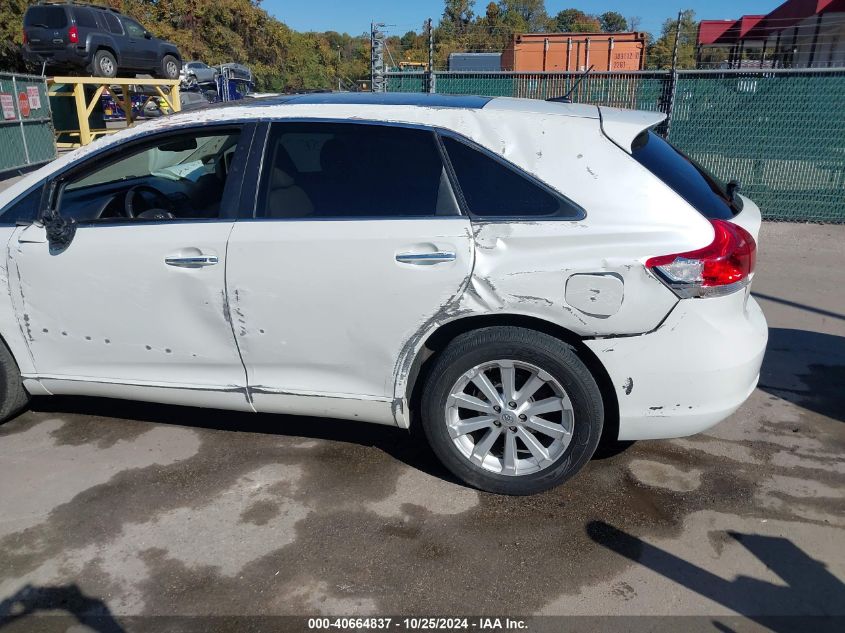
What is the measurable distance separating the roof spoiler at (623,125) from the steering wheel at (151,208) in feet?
6.96

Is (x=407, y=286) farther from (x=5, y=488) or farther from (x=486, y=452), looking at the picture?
(x=5, y=488)

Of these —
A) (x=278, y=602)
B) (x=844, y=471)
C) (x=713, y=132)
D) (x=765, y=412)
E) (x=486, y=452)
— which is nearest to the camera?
(x=278, y=602)

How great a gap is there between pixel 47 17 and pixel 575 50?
14.4 m

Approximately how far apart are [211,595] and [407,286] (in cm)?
146

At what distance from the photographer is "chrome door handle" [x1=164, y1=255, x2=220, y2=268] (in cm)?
323

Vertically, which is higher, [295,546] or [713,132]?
[713,132]

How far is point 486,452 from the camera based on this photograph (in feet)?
10.5

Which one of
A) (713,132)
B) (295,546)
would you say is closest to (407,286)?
(295,546)

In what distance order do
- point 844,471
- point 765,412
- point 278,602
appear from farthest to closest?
1. point 765,412
2. point 844,471
3. point 278,602

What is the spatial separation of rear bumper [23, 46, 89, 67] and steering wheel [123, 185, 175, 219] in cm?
1653

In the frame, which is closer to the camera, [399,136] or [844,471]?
[399,136]

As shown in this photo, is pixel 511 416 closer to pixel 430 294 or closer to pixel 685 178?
pixel 430 294

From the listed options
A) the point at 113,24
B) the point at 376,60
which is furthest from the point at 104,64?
the point at 376,60

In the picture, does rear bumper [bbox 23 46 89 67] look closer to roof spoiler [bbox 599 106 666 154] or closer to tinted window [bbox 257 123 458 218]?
tinted window [bbox 257 123 458 218]
